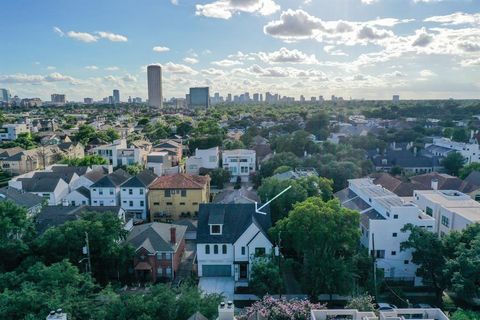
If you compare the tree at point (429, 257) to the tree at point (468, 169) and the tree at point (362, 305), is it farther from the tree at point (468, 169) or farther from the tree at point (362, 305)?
the tree at point (468, 169)

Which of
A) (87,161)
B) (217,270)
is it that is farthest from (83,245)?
(87,161)

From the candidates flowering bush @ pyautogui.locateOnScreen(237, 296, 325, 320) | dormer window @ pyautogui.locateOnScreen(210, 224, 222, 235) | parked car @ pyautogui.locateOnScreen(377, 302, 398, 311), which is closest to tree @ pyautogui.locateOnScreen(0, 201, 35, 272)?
dormer window @ pyautogui.locateOnScreen(210, 224, 222, 235)

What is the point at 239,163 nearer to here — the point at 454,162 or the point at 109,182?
the point at 109,182

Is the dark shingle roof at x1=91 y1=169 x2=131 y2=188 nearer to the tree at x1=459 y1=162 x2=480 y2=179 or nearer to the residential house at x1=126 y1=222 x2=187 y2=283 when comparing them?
the residential house at x1=126 y1=222 x2=187 y2=283

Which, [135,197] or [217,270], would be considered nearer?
[217,270]

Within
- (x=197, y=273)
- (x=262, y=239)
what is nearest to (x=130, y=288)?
(x=197, y=273)

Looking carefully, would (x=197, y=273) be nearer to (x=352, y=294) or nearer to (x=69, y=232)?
(x=69, y=232)

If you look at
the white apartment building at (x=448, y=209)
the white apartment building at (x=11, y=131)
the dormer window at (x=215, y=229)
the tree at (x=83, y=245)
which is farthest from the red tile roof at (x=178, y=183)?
the white apartment building at (x=11, y=131)
